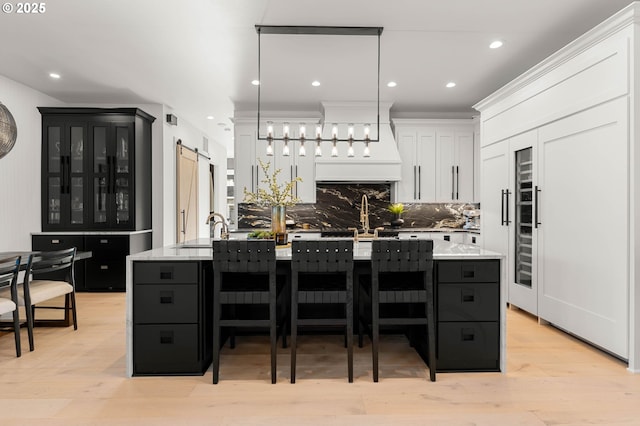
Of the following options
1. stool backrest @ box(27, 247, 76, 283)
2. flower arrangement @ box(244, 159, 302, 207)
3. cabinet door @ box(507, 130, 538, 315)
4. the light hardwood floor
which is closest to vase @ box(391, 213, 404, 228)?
flower arrangement @ box(244, 159, 302, 207)

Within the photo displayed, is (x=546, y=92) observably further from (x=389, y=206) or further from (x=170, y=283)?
(x=170, y=283)

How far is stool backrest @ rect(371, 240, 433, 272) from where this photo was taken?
266cm

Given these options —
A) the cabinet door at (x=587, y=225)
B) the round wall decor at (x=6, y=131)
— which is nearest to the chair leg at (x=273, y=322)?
the cabinet door at (x=587, y=225)

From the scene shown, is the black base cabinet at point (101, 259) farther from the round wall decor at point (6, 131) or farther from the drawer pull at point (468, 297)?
the drawer pull at point (468, 297)

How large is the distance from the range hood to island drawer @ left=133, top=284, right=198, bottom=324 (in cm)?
348

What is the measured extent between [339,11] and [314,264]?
2.08 metres

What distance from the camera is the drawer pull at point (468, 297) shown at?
281cm

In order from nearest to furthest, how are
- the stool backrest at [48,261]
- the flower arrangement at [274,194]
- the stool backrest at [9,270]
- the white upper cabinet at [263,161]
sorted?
1. the stool backrest at [9,270]
2. the stool backrest at [48,261]
3. the flower arrangement at [274,194]
4. the white upper cabinet at [263,161]

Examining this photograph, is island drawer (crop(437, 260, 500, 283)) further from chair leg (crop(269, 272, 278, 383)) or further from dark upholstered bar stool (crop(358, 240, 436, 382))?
chair leg (crop(269, 272, 278, 383))

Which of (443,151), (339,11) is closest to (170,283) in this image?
(339,11)

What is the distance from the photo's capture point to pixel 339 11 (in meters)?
3.24

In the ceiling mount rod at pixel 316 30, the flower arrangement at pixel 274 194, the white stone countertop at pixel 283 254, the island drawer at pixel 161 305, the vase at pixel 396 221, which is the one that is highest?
the ceiling mount rod at pixel 316 30

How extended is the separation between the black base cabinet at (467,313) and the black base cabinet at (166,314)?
169 cm

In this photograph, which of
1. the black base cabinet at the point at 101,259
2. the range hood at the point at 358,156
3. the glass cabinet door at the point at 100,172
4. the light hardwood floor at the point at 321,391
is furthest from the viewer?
the range hood at the point at 358,156
